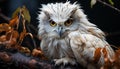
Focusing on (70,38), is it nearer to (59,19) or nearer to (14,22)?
(59,19)

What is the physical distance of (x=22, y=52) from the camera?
436 centimetres

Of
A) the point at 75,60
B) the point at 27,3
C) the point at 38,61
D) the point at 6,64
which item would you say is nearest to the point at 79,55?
the point at 75,60

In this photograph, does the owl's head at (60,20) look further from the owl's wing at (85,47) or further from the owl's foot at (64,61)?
the owl's foot at (64,61)

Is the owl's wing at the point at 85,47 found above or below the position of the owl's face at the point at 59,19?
below

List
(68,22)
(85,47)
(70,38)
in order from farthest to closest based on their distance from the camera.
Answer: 1. (68,22)
2. (70,38)
3. (85,47)

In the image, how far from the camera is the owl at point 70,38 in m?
4.38

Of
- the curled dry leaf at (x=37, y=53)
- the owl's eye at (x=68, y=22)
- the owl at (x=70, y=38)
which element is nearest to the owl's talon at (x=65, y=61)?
the owl at (x=70, y=38)

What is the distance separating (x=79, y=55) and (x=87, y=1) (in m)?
1.79

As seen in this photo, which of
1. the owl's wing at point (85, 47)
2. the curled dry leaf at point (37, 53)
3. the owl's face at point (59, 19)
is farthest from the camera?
the owl's face at point (59, 19)

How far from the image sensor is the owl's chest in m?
4.59

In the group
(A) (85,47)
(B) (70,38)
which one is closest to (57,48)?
(B) (70,38)

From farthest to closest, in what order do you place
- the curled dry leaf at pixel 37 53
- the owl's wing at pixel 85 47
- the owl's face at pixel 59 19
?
the owl's face at pixel 59 19 < the curled dry leaf at pixel 37 53 < the owl's wing at pixel 85 47

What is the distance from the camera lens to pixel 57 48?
4723 mm

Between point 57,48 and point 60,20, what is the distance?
1.04ft
